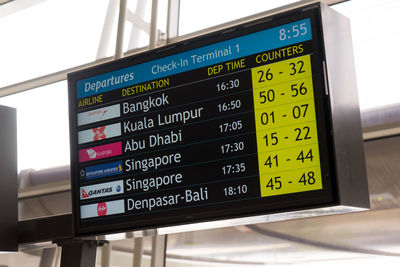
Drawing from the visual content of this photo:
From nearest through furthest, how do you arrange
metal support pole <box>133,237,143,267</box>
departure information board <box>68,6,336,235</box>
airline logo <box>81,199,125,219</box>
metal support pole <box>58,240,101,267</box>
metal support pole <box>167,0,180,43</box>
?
departure information board <box>68,6,336,235</box> → airline logo <box>81,199,125,219</box> → metal support pole <box>58,240,101,267</box> → metal support pole <box>133,237,143,267</box> → metal support pole <box>167,0,180,43</box>

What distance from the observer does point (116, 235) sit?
2.61 meters

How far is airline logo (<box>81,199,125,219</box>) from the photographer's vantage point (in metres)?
2.57

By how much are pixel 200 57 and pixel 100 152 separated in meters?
0.58

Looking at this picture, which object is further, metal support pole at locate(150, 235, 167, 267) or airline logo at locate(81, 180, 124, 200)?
metal support pole at locate(150, 235, 167, 267)

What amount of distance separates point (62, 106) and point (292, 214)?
3.61 meters

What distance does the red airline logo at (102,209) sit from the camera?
2619 mm

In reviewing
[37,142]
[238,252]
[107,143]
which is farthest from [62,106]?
[107,143]

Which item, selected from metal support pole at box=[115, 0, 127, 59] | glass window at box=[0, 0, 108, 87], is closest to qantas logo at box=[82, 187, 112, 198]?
metal support pole at box=[115, 0, 127, 59]

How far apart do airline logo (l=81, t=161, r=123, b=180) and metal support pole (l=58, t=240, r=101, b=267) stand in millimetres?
344

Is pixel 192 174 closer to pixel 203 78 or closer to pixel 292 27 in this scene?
pixel 203 78

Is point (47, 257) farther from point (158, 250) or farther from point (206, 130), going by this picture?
point (206, 130)

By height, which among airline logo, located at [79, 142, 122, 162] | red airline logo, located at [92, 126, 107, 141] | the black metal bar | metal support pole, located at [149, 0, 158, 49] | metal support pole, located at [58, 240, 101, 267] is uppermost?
metal support pole, located at [149, 0, 158, 49]

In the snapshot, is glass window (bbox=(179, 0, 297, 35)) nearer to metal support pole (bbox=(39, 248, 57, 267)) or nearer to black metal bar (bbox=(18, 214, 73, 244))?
metal support pole (bbox=(39, 248, 57, 267))

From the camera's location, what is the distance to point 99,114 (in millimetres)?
2727
